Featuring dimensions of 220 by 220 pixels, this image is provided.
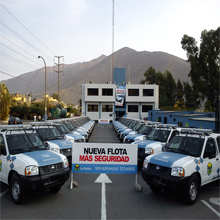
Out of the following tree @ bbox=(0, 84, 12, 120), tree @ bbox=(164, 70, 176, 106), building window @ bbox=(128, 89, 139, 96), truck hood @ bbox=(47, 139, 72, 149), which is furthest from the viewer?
tree @ bbox=(164, 70, 176, 106)

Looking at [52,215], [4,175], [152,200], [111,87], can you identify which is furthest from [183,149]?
[111,87]

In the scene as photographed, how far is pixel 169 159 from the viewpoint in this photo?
671 cm

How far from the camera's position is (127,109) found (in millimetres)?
64375

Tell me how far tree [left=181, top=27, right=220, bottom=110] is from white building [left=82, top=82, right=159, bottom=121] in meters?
11.3

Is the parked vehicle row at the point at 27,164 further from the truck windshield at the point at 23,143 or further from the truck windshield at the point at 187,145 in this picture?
the truck windshield at the point at 187,145

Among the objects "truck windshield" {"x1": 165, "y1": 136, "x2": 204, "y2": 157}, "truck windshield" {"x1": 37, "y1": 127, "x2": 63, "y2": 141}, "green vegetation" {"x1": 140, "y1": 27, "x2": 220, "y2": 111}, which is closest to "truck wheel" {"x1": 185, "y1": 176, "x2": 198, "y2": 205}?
"truck windshield" {"x1": 165, "y1": 136, "x2": 204, "y2": 157}

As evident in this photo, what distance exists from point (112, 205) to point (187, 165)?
7.68ft

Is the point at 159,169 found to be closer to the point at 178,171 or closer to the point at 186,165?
the point at 178,171

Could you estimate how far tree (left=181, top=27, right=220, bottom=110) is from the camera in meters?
58.0

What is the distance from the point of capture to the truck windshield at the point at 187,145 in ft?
23.5

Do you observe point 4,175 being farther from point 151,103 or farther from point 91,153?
point 151,103

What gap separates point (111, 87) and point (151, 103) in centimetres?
1211

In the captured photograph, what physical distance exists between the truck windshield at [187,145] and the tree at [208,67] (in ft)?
179

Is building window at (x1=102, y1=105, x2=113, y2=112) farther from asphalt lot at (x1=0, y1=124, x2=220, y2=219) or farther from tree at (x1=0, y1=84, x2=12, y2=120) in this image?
asphalt lot at (x1=0, y1=124, x2=220, y2=219)
